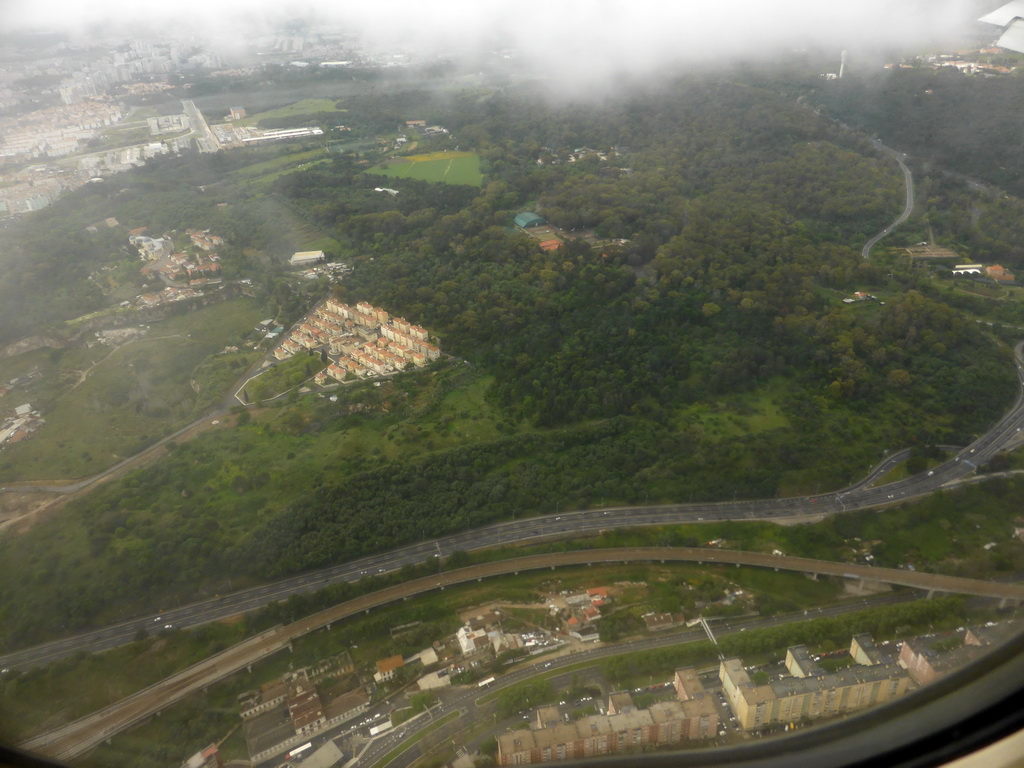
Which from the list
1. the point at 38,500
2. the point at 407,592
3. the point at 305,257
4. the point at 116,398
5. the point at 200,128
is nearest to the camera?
the point at 407,592

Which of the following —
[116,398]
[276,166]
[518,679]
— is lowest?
[518,679]

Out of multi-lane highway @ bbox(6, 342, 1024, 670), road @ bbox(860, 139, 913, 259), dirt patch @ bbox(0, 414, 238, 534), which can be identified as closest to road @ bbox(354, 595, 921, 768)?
multi-lane highway @ bbox(6, 342, 1024, 670)

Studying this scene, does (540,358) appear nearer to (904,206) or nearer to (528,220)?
(528,220)

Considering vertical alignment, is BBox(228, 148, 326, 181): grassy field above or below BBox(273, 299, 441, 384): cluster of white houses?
above

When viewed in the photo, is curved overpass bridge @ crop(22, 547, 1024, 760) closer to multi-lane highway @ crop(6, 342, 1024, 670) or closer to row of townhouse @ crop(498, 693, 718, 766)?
multi-lane highway @ crop(6, 342, 1024, 670)

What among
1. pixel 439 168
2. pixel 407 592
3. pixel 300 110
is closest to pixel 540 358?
pixel 407 592

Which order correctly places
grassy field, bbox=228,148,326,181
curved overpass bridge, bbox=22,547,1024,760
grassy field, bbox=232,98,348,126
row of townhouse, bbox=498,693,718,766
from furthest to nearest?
grassy field, bbox=232,98,348,126 < grassy field, bbox=228,148,326,181 < curved overpass bridge, bbox=22,547,1024,760 < row of townhouse, bbox=498,693,718,766

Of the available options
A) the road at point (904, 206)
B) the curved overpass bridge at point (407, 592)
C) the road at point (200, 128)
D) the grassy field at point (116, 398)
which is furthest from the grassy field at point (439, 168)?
the curved overpass bridge at point (407, 592)
